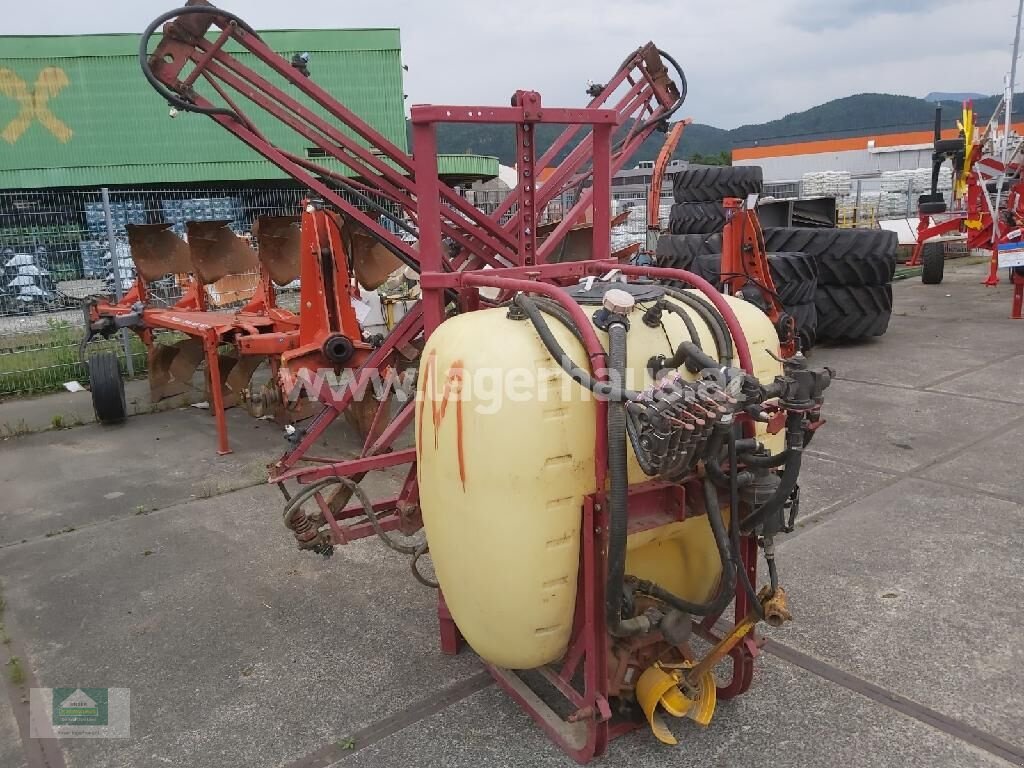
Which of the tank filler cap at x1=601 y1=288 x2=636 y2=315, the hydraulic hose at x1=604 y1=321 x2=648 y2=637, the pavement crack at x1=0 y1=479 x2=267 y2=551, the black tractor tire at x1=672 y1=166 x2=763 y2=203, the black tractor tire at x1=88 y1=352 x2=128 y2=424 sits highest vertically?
the black tractor tire at x1=672 y1=166 x2=763 y2=203

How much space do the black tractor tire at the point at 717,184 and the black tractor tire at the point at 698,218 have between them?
138 mm

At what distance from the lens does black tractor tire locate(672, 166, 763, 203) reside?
9562 millimetres

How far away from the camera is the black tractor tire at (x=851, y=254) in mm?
8031

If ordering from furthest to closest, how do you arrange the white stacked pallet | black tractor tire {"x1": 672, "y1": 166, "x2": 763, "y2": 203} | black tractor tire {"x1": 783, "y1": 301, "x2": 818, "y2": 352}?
the white stacked pallet, black tractor tire {"x1": 672, "y1": 166, "x2": 763, "y2": 203}, black tractor tire {"x1": 783, "y1": 301, "x2": 818, "y2": 352}

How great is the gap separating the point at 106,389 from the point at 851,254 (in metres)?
7.31

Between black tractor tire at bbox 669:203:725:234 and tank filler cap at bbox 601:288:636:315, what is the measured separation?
25.9 feet

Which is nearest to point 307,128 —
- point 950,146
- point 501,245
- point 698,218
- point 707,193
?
point 501,245

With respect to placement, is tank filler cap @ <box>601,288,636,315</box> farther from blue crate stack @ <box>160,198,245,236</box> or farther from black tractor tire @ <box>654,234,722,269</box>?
blue crate stack @ <box>160,198,245,236</box>

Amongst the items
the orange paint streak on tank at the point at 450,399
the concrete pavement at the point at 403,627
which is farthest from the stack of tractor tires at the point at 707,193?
the orange paint streak on tank at the point at 450,399

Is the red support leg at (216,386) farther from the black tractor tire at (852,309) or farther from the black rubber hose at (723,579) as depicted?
the black tractor tire at (852,309)

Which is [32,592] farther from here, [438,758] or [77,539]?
[438,758]

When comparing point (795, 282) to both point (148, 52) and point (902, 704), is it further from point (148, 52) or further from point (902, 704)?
point (148, 52)

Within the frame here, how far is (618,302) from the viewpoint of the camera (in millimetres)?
2113

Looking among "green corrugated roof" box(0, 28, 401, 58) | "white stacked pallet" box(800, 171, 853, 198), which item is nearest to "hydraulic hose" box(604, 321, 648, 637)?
"white stacked pallet" box(800, 171, 853, 198)
